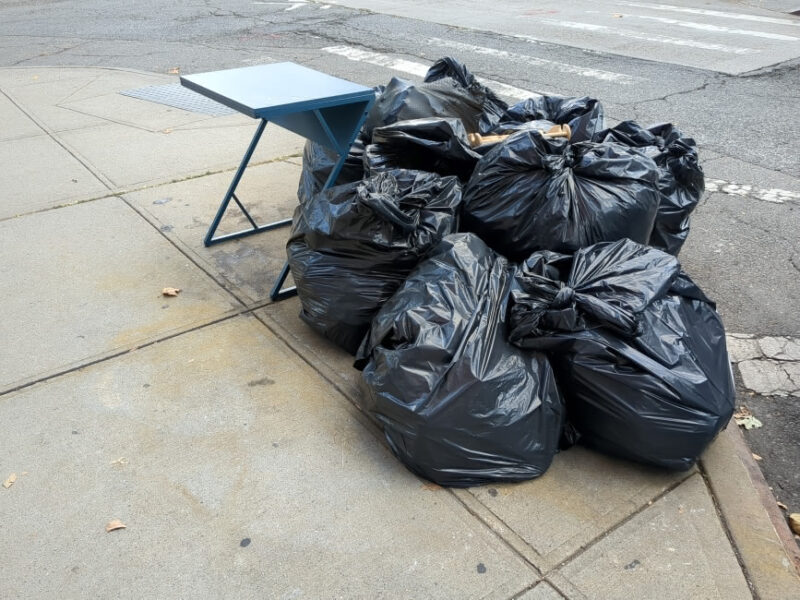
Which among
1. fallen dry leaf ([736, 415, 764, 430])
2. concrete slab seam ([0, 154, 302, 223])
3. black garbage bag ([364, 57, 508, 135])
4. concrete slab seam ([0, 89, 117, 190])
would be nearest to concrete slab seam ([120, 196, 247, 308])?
→ concrete slab seam ([0, 154, 302, 223])

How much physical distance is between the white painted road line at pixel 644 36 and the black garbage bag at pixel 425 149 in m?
7.31

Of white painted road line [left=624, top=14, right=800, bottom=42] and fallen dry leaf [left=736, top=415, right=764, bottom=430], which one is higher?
fallen dry leaf [left=736, top=415, right=764, bottom=430]

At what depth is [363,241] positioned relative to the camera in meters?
2.84

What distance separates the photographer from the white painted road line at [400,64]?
23.6ft

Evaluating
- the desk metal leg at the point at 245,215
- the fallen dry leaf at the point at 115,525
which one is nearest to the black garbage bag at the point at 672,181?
the desk metal leg at the point at 245,215

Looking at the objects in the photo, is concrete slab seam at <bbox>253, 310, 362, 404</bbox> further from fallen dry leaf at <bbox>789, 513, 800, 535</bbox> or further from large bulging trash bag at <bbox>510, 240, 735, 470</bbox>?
fallen dry leaf at <bbox>789, 513, 800, 535</bbox>

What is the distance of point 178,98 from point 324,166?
3956mm

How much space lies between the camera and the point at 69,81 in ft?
25.3

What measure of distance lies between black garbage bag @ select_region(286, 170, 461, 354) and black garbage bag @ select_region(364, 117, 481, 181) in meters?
0.22

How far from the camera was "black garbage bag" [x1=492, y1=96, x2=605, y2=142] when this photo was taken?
3639 mm

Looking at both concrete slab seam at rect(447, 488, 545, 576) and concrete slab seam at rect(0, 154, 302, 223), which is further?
concrete slab seam at rect(0, 154, 302, 223)

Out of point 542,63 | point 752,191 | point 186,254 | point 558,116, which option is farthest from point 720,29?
point 186,254

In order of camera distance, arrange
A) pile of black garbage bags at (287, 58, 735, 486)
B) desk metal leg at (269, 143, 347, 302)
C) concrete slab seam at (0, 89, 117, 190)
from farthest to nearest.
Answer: concrete slab seam at (0, 89, 117, 190)
desk metal leg at (269, 143, 347, 302)
pile of black garbage bags at (287, 58, 735, 486)

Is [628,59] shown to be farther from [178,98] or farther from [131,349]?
[131,349]
